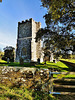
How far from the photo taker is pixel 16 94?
2.98 metres

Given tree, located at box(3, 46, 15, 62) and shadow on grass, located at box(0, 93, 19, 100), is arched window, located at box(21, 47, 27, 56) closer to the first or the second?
tree, located at box(3, 46, 15, 62)

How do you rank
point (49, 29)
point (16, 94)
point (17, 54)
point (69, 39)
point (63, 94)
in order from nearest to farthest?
point (16, 94)
point (63, 94)
point (69, 39)
point (49, 29)
point (17, 54)

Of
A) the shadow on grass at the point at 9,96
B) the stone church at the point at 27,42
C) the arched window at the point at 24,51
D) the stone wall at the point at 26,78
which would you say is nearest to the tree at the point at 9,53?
the stone church at the point at 27,42

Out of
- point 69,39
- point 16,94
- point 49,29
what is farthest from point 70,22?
point 16,94

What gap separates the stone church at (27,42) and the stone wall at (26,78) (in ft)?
69.2

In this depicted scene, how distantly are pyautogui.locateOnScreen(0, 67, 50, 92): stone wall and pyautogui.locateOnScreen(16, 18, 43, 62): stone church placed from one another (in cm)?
2108

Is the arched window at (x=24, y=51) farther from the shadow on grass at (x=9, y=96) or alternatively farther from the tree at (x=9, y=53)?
the shadow on grass at (x=9, y=96)

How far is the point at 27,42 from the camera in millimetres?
26969

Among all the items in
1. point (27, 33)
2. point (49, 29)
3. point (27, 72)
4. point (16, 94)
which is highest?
point (27, 33)

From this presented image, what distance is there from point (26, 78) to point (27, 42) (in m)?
23.8

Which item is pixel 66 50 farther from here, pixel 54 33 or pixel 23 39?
pixel 23 39

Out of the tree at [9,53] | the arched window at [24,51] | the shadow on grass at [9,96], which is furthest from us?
the arched window at [24,51]

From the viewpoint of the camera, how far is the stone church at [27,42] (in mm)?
25828

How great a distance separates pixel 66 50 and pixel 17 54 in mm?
19325
